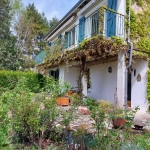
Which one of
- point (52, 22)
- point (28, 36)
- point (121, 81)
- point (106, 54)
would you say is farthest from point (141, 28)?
point (52, 22)

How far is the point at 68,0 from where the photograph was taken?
4084 cm

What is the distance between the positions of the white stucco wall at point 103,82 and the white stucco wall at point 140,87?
196 cm

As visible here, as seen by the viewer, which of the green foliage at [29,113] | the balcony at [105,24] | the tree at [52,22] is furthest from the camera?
the tree at [52,22]

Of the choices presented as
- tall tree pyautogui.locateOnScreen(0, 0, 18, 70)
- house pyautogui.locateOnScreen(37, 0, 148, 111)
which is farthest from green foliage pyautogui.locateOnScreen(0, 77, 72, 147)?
tall tree pyautogui.locateOnScreen(0, 0, 18, 70)

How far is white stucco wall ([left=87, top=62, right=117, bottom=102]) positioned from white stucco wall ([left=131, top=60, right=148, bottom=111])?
1958 mm

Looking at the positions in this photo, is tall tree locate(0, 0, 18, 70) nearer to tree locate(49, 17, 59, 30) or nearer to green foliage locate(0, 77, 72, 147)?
tree locate(49, 17, 59, 30)

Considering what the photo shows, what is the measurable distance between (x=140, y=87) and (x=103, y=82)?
155 inches

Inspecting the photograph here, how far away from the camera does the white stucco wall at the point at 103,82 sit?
40.8 feet

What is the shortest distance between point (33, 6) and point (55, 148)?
45.1m

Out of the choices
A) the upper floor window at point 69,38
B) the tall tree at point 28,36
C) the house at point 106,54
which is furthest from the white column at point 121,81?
the tall tree at point 28,36

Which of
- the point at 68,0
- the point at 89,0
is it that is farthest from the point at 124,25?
the point at 68,0

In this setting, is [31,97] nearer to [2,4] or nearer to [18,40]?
[2,4]

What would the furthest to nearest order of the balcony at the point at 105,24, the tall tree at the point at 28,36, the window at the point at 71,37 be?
the tall tree at the point at 28,36, the window at the point at 71,37, the balcony at the point at 105,24

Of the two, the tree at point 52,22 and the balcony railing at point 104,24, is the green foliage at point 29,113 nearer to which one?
the balcony railing at point 104,24
